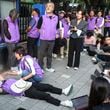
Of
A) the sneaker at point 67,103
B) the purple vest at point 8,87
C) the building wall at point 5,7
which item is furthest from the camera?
the building wall at point 5,7

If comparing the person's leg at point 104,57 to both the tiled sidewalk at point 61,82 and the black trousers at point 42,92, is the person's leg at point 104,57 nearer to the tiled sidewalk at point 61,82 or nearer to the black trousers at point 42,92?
the tiled sidewalk at point 61,82

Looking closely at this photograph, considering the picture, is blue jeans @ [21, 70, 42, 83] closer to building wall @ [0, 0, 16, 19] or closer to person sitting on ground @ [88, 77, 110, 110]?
building wall @ [0, 0, 16, 19]

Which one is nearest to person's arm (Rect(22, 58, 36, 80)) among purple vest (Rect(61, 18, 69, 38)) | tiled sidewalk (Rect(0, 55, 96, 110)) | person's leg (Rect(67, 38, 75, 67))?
tiled sidewalk (Rect(0, 55, 96, 110))

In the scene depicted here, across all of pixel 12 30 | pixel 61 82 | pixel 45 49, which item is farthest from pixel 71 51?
pixel 12 30

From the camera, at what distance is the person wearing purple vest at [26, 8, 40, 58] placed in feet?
25.6

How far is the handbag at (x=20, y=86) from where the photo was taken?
561 centimetres

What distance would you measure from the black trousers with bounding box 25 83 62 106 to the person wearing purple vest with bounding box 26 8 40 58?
91.5 inches

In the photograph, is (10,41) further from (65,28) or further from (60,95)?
(65,28)

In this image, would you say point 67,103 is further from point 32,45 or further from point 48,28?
point 32,45

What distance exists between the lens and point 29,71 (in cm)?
604

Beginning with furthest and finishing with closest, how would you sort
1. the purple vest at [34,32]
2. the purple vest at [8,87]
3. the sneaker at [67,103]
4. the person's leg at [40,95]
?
the purple vest at [34,32] → the purple vest at [8,87] → the person's leg at [40,95] → the sneaker at [67,103]

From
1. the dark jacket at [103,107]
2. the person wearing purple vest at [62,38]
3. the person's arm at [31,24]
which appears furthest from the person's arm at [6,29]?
the dark jacket at [103,107]

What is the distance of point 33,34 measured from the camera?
7.96 meters

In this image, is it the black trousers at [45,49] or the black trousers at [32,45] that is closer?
the black trousers at [45,49]
